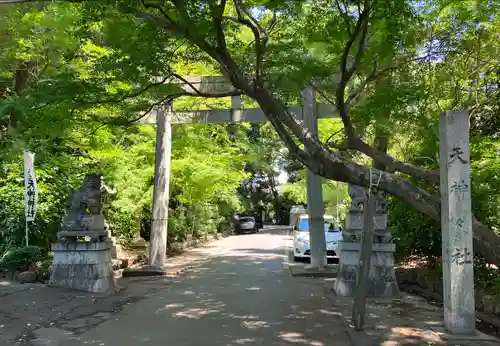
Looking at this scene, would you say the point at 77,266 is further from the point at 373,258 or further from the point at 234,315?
the point at 373,258

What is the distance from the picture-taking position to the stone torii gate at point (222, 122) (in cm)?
1410

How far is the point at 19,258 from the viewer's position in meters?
11.1

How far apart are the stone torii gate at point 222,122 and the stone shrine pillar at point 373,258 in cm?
393

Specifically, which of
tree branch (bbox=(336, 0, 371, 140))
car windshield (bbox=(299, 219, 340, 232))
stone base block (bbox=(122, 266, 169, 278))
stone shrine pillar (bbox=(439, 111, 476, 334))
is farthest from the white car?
stone shrine pillar (bbox=(439, 111, 476, 334))

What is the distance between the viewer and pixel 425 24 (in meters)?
10.3

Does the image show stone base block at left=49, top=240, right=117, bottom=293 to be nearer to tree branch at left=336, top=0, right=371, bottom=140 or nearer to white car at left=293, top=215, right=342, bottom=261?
tree branch at left=336, top=0, right=371, bottom=140

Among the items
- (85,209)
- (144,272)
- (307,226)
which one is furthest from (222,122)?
(307,226)

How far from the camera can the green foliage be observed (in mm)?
10902

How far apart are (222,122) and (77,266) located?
19.9ft

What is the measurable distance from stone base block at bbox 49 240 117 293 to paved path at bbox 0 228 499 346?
34 cm

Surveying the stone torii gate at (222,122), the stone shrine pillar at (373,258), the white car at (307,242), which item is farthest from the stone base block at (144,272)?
the stone shrine pillar at (373,258)

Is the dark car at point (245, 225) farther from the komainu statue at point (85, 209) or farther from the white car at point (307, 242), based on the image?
the komainu statue at point (85, 209)

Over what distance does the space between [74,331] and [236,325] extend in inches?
96.0

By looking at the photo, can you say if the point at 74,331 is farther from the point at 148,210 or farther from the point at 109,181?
the point at 148,210
